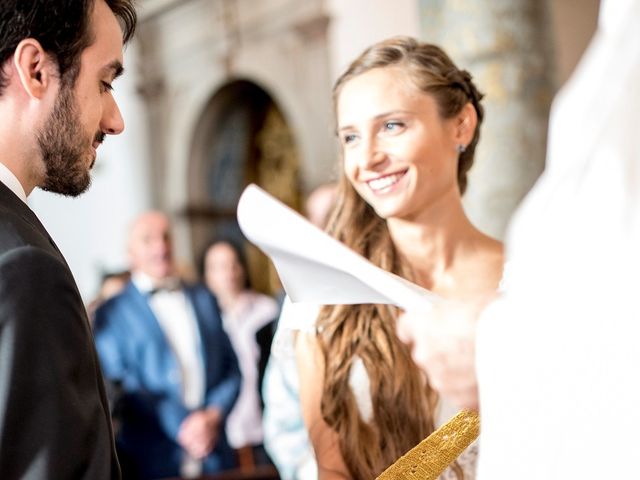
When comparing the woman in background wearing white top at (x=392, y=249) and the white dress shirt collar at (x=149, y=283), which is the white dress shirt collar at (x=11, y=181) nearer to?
the woman in background wearing white top at (x=392, y=249)

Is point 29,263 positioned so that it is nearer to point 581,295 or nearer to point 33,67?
point 33,67

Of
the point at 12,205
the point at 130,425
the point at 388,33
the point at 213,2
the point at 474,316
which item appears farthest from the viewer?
the point at 213,2

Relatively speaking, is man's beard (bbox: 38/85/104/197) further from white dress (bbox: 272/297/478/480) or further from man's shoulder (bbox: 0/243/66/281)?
white dress (bbox: 272/297/478/480)

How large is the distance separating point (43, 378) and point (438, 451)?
34.9 inches

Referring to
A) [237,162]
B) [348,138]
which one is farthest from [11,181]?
[237,162]

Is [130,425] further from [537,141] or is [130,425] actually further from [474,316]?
[474,316]

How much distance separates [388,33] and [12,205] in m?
6.24

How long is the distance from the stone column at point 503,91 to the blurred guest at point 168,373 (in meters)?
1.53

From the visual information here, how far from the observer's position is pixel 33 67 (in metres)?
1.92

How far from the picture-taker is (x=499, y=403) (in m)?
1.48

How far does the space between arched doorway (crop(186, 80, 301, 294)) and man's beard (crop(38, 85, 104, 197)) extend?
897 cm

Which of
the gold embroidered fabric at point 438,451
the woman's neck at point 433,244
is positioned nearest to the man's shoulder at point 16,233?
the gold embroidered fabric at point 438,451

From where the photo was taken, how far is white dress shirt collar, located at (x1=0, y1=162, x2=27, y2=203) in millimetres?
1895

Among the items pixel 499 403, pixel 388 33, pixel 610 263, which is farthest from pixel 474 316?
pixel 388 33
